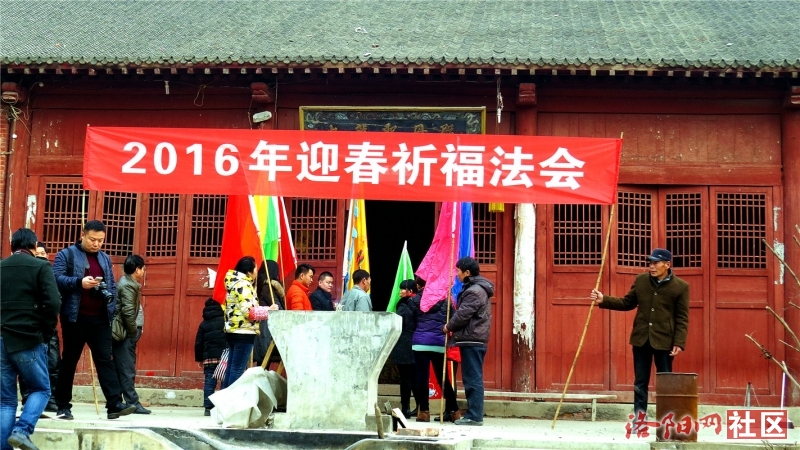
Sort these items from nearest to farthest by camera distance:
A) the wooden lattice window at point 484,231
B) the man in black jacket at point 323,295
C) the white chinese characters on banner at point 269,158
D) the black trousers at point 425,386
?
the white chinese characters on banner at point 269,158
the black trousers at point 425,386
the man in black jacket at point 323,295
the wooden lattice window at point 484,231

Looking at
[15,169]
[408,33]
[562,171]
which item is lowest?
[562,171]

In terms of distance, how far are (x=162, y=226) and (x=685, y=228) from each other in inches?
251

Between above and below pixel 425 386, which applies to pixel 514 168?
above

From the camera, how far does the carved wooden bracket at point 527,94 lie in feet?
39.1

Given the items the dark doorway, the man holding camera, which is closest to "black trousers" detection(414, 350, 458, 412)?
the man holding camera

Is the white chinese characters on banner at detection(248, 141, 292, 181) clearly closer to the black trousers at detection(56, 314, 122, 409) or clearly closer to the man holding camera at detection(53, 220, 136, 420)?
the man holding camera at detection(53, 220, 136, 420)

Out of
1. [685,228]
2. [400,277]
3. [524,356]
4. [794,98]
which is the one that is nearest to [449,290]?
[400,277]

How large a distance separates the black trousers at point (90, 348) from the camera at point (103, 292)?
0.66ft

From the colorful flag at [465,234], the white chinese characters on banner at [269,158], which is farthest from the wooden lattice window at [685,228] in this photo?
the white chinese characters on banner at [269,158]

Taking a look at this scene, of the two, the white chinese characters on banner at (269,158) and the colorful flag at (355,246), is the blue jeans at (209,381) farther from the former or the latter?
the white chinese characters on banner at (269,158)

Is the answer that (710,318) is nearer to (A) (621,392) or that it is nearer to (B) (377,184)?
(A) (621,392)

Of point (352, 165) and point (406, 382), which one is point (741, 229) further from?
point (352, 165)

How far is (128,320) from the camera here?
9984mm

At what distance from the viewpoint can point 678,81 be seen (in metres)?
12.1
